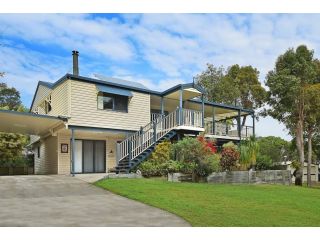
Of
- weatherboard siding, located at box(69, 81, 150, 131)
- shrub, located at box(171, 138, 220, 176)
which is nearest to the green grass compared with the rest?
shrub, located at box(171, 138, 220, 176)

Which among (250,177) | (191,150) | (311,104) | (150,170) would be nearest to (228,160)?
(250,177)

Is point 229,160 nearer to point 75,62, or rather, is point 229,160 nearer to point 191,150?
point 191,150

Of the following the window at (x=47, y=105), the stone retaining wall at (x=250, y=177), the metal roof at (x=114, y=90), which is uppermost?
the metal roof at (x=114, y=90)

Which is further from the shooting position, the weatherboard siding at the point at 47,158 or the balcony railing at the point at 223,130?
the balcony railing at the point at 223,130

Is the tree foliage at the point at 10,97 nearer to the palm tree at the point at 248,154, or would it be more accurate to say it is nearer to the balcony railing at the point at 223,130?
the balcony railing at the point at 223,130

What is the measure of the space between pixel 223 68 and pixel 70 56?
20.7m

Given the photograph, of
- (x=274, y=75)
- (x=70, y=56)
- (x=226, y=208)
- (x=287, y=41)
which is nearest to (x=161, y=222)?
(x=226, y=208)

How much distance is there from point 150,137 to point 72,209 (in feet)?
38.5

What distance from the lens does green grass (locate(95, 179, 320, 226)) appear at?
8.71 meters

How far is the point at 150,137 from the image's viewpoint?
2117cm

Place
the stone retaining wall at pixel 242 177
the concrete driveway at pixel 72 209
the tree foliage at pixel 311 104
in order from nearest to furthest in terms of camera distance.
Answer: the concrete driveway at pixel 72 209, the stone retaining wall at pixel 242 177, the tree foliage at pixel 311 104

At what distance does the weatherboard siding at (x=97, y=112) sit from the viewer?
20.3m

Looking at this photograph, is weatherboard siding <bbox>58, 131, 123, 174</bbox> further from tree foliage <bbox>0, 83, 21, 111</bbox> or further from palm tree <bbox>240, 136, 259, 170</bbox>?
tree foliage <bbox>0, 83, 21, 111</bbox>

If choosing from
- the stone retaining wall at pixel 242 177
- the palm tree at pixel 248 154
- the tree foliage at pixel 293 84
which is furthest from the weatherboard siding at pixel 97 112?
the tree foliage at pixel 293 84
